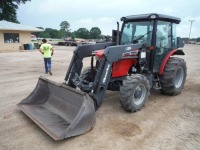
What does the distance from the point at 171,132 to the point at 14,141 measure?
2848 mm

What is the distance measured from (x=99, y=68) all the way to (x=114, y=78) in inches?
31.0

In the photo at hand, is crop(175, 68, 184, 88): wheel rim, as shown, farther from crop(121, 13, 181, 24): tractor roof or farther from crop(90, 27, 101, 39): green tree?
crop(90, 27, 101, 39): green tree

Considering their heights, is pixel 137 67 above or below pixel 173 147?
above

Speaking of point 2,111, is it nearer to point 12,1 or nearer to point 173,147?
point 173,147

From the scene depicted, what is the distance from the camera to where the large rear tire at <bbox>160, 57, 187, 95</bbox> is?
6277mm

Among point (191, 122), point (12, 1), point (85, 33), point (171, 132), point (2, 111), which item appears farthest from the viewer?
point (85, 33)

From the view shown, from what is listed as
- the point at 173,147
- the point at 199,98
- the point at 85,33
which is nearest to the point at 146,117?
the point at 173,147

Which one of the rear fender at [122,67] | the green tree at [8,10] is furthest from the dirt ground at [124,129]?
the green tree at [8,10]

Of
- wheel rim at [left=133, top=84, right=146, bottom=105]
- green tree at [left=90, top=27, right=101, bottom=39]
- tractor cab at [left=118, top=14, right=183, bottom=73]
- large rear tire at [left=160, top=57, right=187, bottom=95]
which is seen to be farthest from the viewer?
green tree at [left=90, top=27, right=101, bottom=39]

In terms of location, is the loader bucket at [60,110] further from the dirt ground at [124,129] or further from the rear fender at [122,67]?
the rear fender at [122,67]

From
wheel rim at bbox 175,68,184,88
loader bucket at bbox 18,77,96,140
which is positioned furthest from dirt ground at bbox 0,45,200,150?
wheel rim at bbox 175,68,184,88

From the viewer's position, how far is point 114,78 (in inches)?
217

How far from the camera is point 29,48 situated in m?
26.1

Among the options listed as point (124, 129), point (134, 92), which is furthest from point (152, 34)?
point (124, 129)
